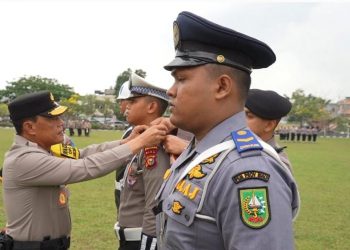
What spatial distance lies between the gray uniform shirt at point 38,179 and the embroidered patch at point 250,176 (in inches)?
71.0

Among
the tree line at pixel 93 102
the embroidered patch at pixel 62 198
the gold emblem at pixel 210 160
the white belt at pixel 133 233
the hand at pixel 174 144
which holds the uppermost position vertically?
the gold emblem at pixel 210 160

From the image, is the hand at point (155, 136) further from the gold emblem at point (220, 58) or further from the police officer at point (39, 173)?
the gold emblem at point (220, 58)

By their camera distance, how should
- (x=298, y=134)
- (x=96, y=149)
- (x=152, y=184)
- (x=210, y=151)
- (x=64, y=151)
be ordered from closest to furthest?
(x=210, y=151), (x=152, y=184), (x=64, y=151), (x=96, y=149), (x=298, y=134)

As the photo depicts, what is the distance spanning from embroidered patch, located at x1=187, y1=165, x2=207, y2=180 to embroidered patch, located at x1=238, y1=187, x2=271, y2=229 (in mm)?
221

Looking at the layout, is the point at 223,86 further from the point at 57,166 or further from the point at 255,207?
the point at 57,166

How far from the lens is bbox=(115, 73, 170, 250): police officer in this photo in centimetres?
314

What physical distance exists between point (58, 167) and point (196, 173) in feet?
6.20

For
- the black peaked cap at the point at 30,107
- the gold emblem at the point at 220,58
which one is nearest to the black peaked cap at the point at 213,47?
the gold emblem at the point at 220,58

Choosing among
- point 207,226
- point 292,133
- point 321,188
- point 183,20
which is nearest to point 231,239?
point 207,226

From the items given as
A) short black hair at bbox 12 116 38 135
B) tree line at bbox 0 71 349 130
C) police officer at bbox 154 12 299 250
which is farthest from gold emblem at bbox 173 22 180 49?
tree line at bbox 0 71 349 130

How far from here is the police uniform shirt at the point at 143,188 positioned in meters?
3.14

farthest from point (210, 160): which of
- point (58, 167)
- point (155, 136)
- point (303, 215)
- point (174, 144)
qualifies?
point (303, 215)

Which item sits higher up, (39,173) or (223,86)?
(223,86)

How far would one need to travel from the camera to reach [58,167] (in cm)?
332
